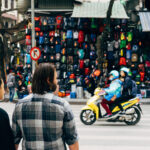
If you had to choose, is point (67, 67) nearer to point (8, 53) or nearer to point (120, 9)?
point (120, 9)

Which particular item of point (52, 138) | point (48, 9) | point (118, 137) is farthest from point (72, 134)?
point (48, 9)

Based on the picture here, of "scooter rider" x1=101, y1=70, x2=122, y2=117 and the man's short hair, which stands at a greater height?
the man's short hair

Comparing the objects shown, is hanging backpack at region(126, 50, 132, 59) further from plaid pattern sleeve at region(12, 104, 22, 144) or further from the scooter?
plaid pattern sleeve at region(12, 104, 22, 144)

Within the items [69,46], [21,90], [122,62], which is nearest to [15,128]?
[21,90]

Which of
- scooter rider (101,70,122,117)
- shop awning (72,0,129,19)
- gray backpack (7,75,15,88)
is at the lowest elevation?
gray backpack (7,75,15,88)

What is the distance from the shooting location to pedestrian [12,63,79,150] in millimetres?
3594

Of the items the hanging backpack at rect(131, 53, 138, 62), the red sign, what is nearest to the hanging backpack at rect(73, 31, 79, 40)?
the red sign

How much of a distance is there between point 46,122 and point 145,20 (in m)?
18.7

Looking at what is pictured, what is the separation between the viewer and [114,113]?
1211 cm

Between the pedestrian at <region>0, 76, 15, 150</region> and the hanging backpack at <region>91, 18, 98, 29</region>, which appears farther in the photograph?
the hanging backpack at <region>91, 18, 98, 29</region>

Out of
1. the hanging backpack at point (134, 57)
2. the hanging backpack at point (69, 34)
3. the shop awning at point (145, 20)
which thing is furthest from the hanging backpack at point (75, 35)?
the shop awning at point (145, 20)

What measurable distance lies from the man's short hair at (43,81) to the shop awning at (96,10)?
17929 millimetres

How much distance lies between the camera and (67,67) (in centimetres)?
2292

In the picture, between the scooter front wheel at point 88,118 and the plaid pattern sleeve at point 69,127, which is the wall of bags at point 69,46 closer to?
the scooter front wheel at point 88,118
